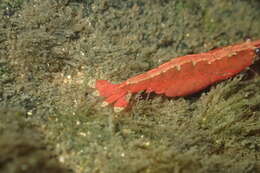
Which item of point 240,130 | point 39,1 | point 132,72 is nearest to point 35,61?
point 39,1

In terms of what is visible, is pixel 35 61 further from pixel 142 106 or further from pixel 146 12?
pixel 146 12

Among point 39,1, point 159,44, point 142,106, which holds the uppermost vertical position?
point 39,1

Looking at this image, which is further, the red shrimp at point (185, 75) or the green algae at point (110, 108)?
the red shrimp at point (185, 75)

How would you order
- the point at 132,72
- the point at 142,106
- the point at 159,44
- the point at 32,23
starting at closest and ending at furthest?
the point at 142,106
the point at 32,23
the point at 132,72
the point at 159,44

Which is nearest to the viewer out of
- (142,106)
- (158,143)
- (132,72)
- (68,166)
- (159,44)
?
(68,166)

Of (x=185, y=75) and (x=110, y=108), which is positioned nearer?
(x=110, y=108)
